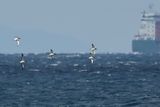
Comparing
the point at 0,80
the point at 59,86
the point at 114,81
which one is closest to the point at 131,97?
the point at 59,86

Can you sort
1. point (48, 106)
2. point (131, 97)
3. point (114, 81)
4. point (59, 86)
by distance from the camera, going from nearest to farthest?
point (48, 106) < point (131, 97) < point (59, 86) < point (114, 81)

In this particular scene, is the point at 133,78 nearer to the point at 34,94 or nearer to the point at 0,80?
the point at 0,80

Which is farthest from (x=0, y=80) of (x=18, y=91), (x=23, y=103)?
(x=23, y=103)

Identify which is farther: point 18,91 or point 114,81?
point 114,81

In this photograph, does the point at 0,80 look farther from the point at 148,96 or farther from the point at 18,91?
the point at 148,96

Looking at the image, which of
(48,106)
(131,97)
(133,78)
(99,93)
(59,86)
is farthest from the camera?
(133,78)

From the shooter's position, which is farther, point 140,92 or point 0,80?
point 0,80

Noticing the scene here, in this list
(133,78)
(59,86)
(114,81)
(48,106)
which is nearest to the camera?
(48,106)

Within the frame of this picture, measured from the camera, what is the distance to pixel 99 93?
73562mm

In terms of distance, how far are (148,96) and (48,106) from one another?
34.4ft

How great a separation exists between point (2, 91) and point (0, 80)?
60.6ft

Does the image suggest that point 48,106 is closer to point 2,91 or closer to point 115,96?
point 115,96

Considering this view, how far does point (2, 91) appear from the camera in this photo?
251 ft

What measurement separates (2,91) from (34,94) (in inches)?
179
